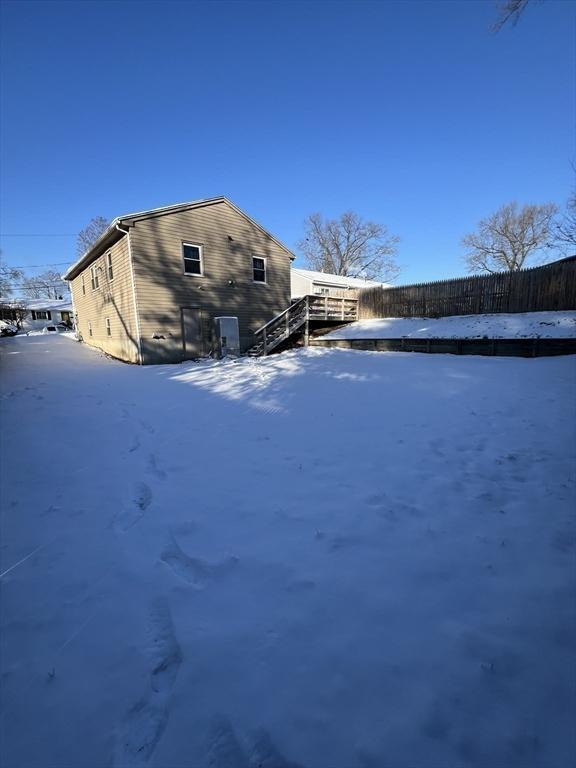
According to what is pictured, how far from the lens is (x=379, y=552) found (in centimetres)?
261

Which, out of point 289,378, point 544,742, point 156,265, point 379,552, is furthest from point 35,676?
point 156,265

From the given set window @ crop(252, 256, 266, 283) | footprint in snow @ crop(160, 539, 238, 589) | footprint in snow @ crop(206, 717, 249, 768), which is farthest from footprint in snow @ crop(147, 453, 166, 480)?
window @ crop(252, 256, 266, 283)

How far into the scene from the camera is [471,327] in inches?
508

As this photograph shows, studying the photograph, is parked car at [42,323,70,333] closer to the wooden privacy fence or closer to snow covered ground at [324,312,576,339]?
snow covered ground at [324,312,576,339]

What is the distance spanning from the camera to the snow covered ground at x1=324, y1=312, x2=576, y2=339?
1088 cm

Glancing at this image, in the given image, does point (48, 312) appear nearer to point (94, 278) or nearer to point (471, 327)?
point (94, 278)

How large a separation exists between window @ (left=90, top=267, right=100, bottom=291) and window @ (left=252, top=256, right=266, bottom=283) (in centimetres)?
770

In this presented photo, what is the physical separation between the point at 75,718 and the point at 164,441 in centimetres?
364

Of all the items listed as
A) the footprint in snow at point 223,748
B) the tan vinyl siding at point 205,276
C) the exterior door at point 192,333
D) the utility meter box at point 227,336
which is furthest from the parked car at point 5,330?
the footprint in snow at point 223,748

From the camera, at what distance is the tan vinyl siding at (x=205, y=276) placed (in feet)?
42.7

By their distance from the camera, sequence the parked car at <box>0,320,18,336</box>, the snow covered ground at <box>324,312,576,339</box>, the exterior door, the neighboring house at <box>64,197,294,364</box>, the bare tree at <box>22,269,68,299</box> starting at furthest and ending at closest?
the bare tree at <box>22,269,68,299</box>
the parked car at <box>0,320,18,336</box>
the exterior door
the neighboring house at <box>64,197,294,364</box>
the snow covered ground at <box>324,312,576,339</box>

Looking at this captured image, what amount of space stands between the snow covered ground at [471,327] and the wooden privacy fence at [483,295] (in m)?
0.49

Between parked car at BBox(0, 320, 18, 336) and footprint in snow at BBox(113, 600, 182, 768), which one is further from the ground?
parked car at BBox(0, 320, 18, 336)

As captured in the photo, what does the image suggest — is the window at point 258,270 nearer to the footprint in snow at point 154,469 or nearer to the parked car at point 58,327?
the footprint in snow at point 154,469
